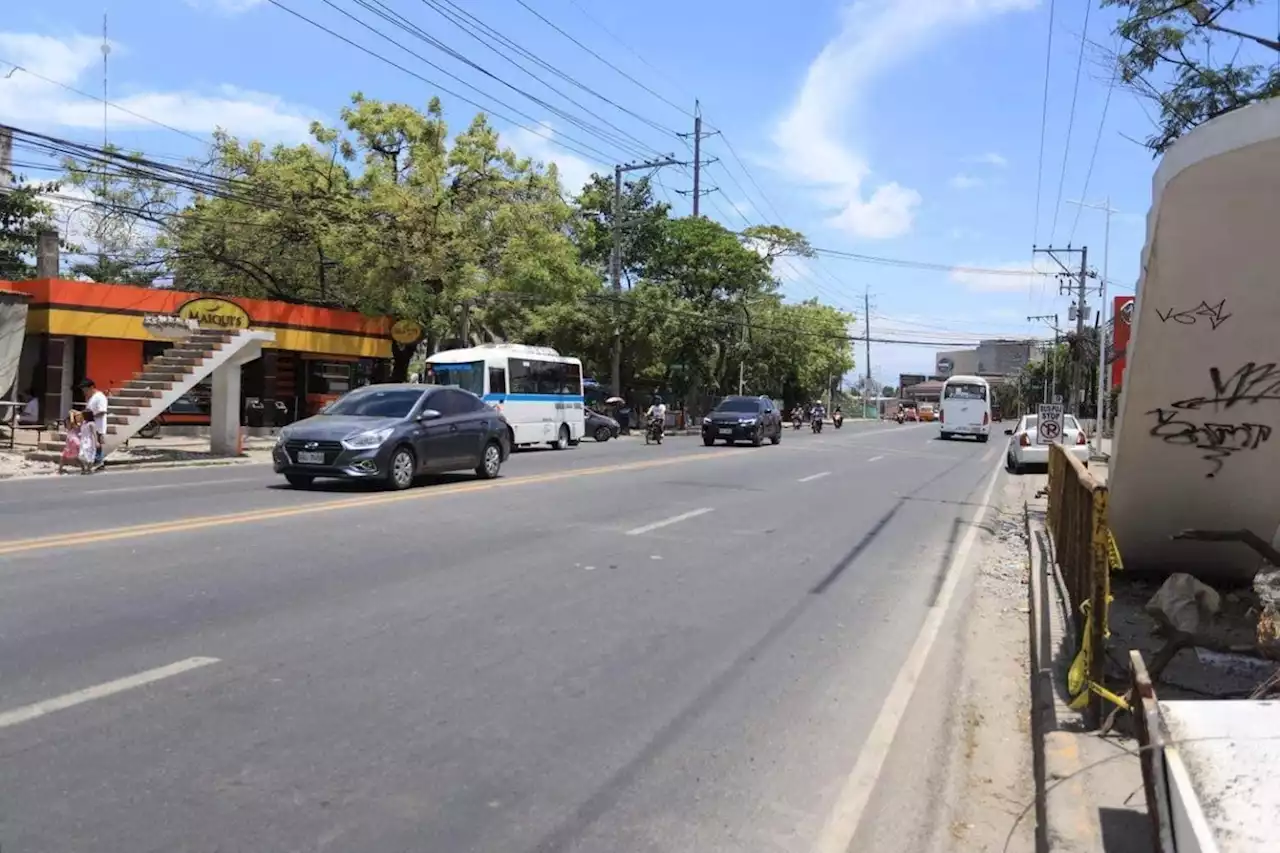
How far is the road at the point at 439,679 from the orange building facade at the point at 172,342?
581 inches

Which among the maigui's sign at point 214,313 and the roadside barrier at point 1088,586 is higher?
the maigui's sign at point 214,313

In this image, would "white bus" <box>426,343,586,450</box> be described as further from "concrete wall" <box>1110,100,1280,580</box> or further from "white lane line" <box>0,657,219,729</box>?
"white lane line" <box>0,657,219,729</box>

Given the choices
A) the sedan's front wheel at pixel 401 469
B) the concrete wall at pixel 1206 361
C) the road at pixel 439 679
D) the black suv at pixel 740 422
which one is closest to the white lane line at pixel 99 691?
the road at pixel 439 679

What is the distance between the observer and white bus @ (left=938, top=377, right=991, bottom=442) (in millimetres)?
47344

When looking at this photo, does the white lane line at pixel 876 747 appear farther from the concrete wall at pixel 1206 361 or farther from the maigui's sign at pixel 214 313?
the maigui's sign at pixel 214 313

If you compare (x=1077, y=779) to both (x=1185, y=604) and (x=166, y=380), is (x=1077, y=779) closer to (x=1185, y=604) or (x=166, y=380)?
(x=1185, y=604)

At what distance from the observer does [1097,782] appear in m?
4.30

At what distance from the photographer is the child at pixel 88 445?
57.2 ft

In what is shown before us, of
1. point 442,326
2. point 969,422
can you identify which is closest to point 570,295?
point 442,326

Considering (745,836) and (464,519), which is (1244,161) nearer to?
Answer: (745,836)


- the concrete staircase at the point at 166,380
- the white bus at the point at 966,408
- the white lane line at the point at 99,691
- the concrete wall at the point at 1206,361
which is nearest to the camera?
the white lane line at the point at 99,691

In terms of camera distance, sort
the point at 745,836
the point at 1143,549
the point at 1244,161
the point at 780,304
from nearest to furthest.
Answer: the point at 745,836 < the point at 1244,161 < the point at 1143,549 < the point at 780,304

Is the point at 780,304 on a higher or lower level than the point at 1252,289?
higher

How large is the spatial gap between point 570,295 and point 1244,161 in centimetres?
3328
